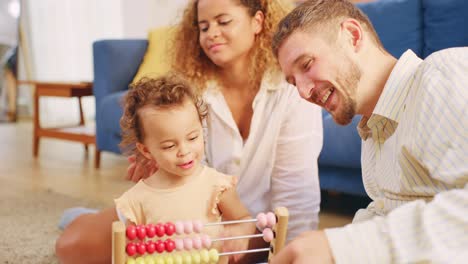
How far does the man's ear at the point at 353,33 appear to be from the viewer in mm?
1027

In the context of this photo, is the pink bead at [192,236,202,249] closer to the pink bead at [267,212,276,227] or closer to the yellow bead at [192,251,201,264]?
the yellow bead at [192,251,201,264]

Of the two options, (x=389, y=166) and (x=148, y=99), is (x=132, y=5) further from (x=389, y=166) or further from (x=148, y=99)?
(x=389, y=166)

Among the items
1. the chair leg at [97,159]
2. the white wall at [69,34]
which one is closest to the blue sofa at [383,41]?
the chair leg at [97,159]

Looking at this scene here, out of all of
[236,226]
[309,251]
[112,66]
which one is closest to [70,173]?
[112,66]

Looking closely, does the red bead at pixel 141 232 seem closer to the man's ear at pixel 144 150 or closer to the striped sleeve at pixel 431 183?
the man's ear at pixel 144 150

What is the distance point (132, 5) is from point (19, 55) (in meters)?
1.70

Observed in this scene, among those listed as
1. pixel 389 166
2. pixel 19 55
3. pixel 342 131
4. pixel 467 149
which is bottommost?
pixel 19 55

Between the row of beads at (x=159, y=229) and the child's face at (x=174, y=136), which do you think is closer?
the row of beads at (x=159, y=229)

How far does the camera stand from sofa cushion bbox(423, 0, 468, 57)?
2.27 metres

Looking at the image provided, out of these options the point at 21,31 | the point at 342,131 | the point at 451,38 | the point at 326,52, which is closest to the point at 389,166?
the point at 326,52

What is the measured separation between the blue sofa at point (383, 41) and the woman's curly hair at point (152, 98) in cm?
91

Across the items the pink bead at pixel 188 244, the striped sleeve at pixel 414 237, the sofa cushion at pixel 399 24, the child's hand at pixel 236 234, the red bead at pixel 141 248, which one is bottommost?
the child's hand at pixel 236 234

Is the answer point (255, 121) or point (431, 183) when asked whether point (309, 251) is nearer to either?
point (431, 183)

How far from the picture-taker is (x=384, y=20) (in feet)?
8.30
